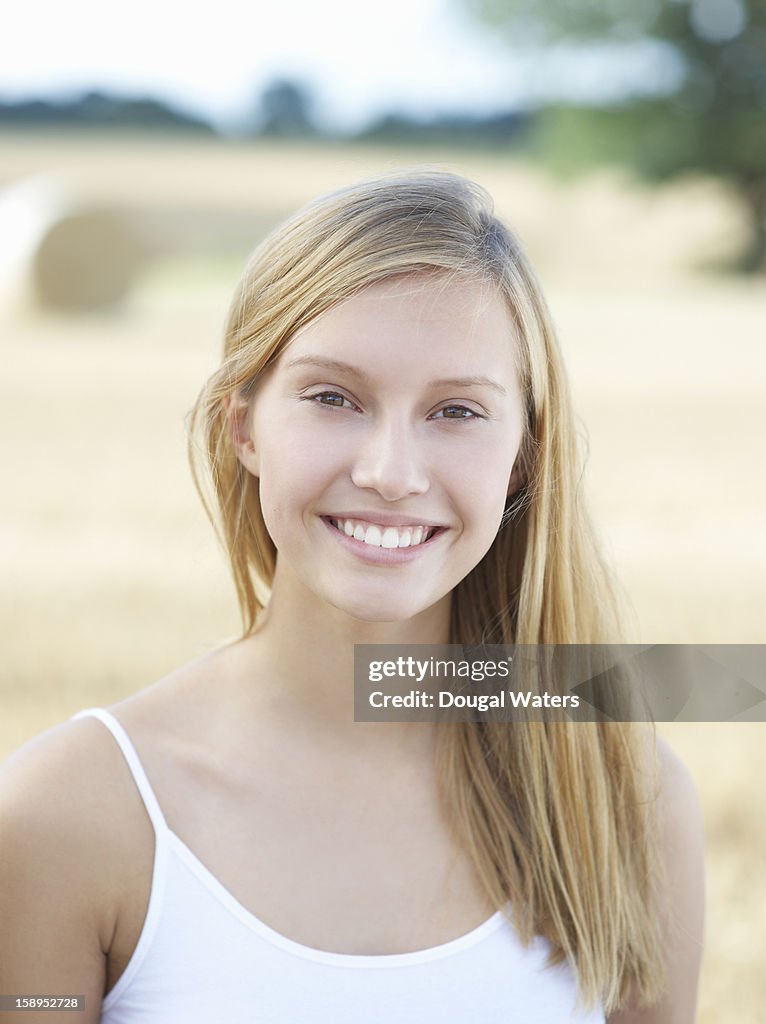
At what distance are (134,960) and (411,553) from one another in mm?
509

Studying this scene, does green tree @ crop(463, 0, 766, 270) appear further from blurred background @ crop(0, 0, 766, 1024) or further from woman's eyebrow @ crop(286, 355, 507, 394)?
woman's eyebrow @ crop(286, 355, 507, 394)

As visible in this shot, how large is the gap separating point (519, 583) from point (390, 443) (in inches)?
15.1

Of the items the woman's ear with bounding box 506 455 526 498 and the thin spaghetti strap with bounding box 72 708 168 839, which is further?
the woman's ear with bounding box 506 455 526 498

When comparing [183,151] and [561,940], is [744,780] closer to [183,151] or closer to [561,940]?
[561,940]

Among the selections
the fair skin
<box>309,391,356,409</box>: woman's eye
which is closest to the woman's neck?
the fair skin

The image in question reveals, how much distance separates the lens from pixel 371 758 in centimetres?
160

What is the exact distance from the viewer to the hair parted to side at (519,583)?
1494 mm

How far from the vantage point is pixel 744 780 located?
3631mm

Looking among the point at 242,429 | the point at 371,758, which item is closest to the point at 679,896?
the point at 371,758

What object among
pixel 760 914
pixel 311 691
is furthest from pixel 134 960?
pixel 760 914

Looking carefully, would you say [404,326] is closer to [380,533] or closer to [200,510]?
[380,533]

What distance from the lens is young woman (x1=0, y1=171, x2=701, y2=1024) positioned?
1403mm

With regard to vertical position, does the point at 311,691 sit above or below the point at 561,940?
above

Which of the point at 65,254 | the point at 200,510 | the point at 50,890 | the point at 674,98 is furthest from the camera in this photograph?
the point at 674,98
